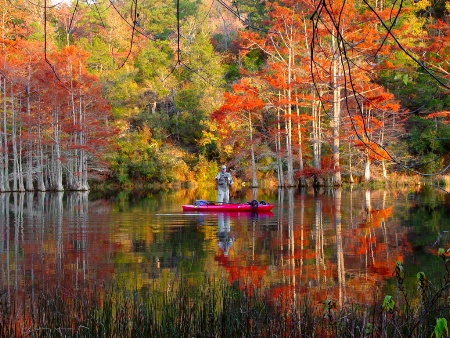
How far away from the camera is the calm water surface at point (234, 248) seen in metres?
8.71

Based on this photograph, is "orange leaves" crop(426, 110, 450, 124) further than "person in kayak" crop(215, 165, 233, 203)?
Yes

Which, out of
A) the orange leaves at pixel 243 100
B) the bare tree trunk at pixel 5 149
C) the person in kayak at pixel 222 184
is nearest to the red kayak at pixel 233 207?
the person in kayak at pixel 222 184

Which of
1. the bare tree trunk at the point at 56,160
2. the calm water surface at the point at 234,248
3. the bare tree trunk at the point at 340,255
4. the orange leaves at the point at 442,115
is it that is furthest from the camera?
the bare tree trunk at the point at 56,160

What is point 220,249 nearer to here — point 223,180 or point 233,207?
point 233,207

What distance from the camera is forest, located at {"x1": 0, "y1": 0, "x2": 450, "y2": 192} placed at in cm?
3475

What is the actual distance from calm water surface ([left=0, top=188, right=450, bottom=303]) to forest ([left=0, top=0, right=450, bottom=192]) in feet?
44.7

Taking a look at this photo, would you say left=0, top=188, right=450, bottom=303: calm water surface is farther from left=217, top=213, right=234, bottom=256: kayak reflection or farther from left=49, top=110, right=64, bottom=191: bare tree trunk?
left=49, top=110, right=64, bottom=191: bare tree trunk

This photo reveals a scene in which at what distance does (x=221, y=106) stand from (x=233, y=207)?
18.7 metres

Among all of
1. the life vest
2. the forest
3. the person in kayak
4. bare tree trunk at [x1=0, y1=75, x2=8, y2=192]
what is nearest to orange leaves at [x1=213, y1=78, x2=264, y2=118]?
the forest

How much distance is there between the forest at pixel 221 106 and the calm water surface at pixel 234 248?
44.7 ft

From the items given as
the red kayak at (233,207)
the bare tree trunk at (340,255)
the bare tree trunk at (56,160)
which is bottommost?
the bare tree trunk at (340,255)

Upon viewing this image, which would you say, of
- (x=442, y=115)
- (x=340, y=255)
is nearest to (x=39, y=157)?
(x=442, y=115)

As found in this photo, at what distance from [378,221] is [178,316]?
40.4 ft

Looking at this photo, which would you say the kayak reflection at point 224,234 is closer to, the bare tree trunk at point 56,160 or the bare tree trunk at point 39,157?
the bare tree trunk at point 56,160
